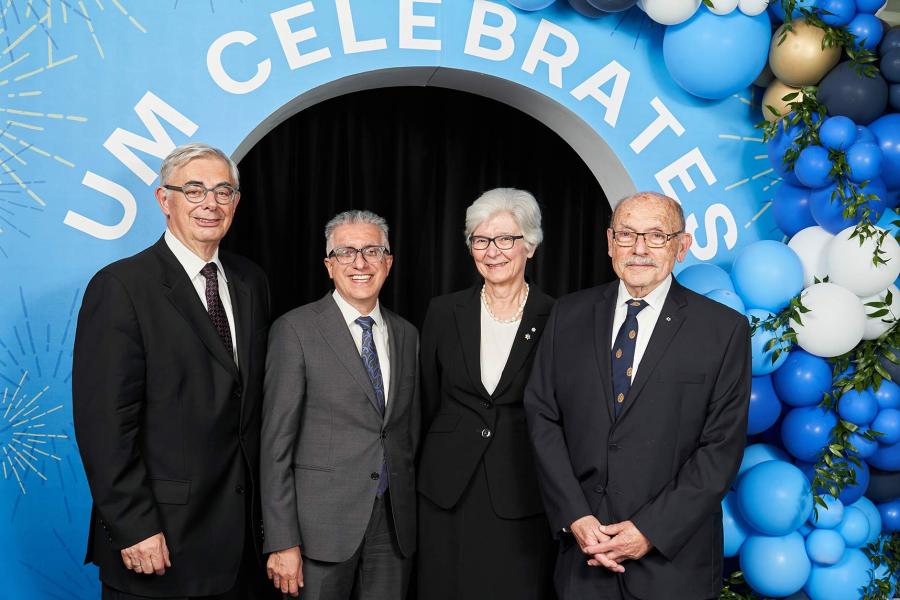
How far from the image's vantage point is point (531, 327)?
8.71 ft

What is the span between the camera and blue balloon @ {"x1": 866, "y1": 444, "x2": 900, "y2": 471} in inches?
115

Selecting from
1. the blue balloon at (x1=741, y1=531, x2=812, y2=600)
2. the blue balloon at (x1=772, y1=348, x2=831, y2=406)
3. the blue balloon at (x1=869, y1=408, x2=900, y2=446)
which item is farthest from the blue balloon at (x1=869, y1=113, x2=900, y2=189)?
the blue balloon at (x1=741, y1=531, x2=812, y2=600)

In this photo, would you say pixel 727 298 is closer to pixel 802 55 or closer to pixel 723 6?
pixel 802 55

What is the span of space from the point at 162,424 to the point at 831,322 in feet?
6.58

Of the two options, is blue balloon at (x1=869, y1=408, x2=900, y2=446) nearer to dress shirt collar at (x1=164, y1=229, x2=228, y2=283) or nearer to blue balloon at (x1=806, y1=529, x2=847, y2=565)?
blue balloon at (x1=806, y1=529, x2=847, y2=565)

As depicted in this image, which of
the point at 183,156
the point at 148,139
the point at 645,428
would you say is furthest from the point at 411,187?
the point at 645,428

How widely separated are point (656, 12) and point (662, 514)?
67.1 inches

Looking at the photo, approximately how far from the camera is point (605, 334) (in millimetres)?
2350

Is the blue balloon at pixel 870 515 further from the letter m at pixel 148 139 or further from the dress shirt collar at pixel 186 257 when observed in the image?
the letter m at pixel 148 139

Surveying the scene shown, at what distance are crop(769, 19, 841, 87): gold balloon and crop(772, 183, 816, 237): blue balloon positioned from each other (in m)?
0.36

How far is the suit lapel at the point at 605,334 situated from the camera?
227cm

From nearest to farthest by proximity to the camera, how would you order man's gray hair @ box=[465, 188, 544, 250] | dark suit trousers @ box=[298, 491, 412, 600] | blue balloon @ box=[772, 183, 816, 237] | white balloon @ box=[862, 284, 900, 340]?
dark suit trousers @ box=[298, 491, 412, 600]
man's gray hair @ box=[465, 188, 544, 250]
white balloon @ box=[862, 284, 900, 340]
blue balloon @ box=[772, 183, 816, 237]

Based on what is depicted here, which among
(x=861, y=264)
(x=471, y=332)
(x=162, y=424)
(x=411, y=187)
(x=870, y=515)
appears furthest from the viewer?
(x=411, y=187)

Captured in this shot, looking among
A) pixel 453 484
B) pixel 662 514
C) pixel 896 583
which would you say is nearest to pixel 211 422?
pixel 453 484
